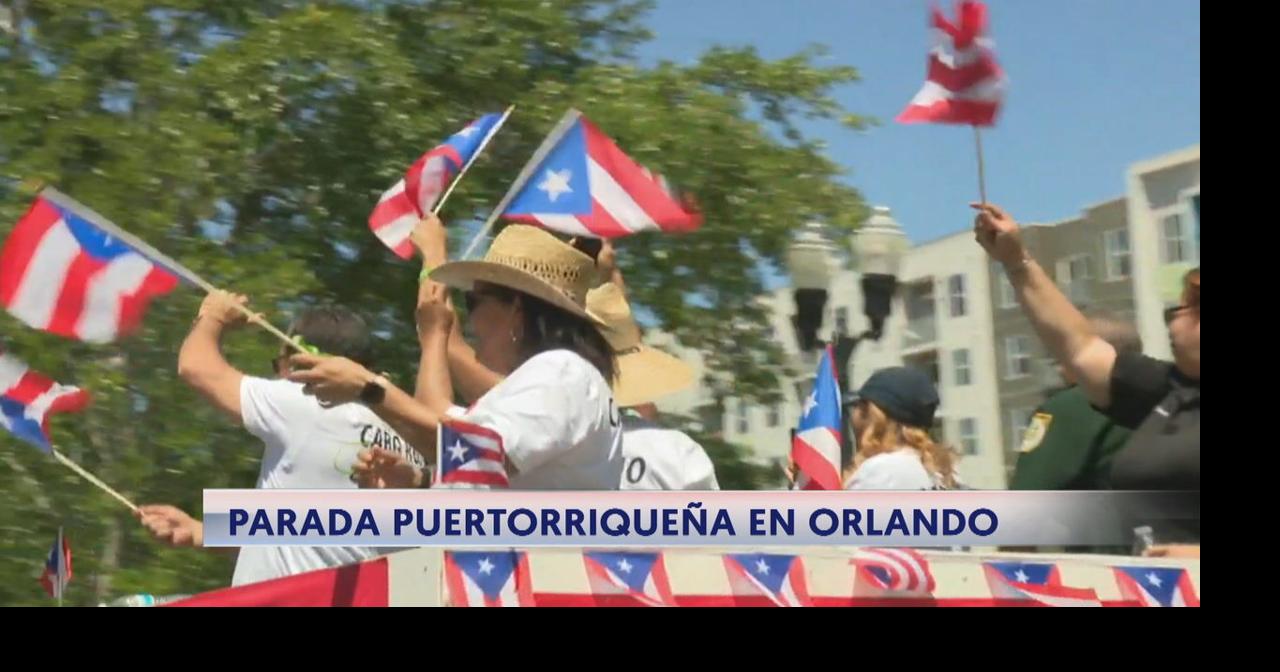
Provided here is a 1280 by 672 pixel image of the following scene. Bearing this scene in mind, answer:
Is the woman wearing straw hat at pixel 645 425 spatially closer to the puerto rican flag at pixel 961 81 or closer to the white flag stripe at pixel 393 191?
the white flag stripe at pixel 393 191

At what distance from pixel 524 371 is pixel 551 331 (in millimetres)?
141

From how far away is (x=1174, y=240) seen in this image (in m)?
4.19

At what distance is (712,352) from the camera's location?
4438mm

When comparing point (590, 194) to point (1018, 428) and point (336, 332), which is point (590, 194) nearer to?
point (336, 332)

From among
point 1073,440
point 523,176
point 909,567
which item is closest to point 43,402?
point 523,176

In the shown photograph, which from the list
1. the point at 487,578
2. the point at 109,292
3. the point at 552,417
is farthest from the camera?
the point at 109,292

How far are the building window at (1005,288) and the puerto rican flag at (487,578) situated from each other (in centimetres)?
121

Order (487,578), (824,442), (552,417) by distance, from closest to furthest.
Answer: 1. (552,417)
2. (487,578)
3. (824,442)

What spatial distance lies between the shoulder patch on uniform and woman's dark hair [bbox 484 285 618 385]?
3.09ft

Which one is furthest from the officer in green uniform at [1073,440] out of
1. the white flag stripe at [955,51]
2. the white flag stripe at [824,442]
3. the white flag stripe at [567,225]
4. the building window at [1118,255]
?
the white flag stripe at [567,225]

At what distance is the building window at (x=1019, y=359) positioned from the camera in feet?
13.6

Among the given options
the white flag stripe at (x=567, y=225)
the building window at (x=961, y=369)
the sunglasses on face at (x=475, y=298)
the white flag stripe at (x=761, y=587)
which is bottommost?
the white flag stripe at (x=761, y=587)

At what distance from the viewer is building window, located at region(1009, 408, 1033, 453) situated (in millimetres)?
4179
